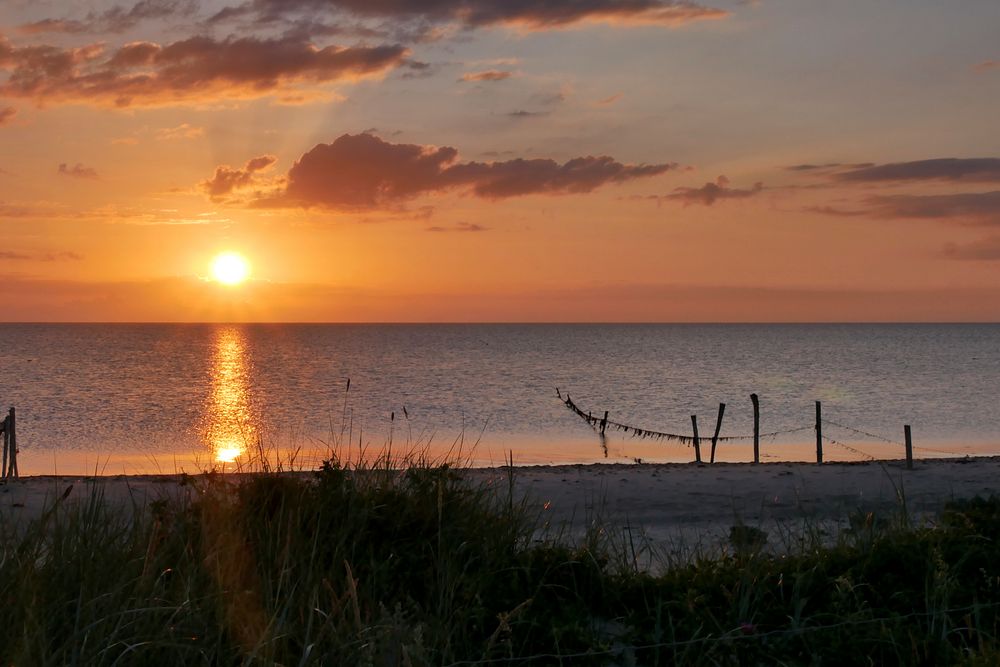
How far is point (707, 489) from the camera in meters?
19.6

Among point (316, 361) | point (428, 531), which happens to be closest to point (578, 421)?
point (428, 531)

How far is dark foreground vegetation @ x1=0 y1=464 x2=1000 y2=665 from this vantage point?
5324 mm

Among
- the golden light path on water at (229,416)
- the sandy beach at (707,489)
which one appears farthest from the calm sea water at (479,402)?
the sandy beach at (707,489)

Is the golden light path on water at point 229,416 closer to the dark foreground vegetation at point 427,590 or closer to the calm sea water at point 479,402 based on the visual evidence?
the calm sea water at point 479,402

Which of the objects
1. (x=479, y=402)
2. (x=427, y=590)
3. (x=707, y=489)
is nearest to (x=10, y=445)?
(x=707, y=489)

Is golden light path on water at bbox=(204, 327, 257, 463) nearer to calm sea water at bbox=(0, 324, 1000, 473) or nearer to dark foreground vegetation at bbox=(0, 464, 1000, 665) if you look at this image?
calm sea water at bbox=(0, 324, 1000, 473)

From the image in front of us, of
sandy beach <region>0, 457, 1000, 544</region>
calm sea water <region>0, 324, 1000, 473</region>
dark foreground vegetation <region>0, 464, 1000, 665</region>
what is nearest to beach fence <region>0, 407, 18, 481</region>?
sandy beach <region>0, 457, 1000, 544</region>

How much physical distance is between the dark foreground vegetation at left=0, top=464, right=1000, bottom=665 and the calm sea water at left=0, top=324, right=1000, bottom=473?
4202 mm

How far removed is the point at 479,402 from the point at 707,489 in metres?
46.6

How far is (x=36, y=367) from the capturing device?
10994 centimetres

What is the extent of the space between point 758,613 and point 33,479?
20569 mm

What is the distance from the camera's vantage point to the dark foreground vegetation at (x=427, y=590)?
5324 millimetres

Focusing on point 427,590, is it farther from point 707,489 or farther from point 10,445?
point 10,445

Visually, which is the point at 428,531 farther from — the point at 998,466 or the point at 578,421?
the point at 578,421
